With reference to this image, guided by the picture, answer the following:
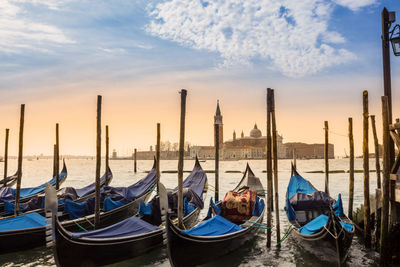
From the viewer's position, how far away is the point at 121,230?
195 inches

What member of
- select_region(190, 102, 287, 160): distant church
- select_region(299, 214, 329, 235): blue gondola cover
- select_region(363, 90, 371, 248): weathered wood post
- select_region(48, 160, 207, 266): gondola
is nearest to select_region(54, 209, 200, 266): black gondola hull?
select_region(48, 160, 207, 266): gondola

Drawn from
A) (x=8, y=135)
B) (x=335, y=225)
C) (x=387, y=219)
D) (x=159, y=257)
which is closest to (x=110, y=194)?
(x=159, y=257)

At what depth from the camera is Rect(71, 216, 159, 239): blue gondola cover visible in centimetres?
460

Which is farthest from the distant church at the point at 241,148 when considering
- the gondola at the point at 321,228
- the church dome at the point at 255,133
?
the gondola at the point at 321,228

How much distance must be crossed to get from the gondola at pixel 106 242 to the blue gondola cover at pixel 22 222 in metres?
1.48

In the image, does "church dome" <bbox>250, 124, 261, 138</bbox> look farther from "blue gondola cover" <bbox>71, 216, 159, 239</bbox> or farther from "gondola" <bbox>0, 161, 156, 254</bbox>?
"blue gondola cover" <bbox>71, 216, 159, 239</bbox>

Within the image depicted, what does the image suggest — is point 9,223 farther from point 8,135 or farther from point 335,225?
point 8,135

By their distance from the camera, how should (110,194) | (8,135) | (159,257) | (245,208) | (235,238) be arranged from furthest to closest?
1. (8,135)
2. (110,194)
3. (245,208)
4. (159,257)
5. (235,238)

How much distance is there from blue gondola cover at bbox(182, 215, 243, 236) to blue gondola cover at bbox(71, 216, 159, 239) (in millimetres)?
796

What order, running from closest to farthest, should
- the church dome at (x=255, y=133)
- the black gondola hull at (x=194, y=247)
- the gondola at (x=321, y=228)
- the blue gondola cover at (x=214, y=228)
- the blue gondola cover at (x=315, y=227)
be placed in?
1. the black gondola hull at (x=194, y=247)
2. the gondola at (x=321, y=228)
3. the blue gondola cover at (x=214, y=228)
4. the blue gondola cover at (x=315, y=227)
5. the church dome at (x=255, y=133)

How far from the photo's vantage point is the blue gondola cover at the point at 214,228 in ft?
16.2

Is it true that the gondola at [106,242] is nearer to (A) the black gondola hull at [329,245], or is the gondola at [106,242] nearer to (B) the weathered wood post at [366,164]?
(A) the black gondola hull at [329,245]

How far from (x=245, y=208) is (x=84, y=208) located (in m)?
3.34

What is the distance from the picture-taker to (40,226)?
585 cm
